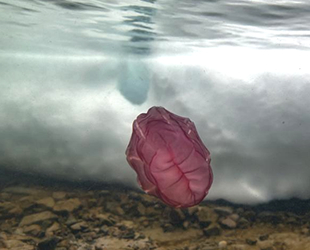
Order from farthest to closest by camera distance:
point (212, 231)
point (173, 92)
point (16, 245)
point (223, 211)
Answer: point (173, 92) < point (223, 211) < point (212, 231) < point (16, 245)

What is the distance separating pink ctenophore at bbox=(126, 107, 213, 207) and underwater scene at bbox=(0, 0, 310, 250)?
0.47 ft

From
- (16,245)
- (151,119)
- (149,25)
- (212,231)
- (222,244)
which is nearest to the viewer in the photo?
(151,119)

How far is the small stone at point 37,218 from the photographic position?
429cm

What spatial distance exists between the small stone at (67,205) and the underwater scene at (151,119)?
27mm

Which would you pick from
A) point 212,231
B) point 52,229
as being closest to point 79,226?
point 52,229

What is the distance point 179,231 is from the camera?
174 inches

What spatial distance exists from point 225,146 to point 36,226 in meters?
3.18

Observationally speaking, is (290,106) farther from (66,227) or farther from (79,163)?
(66,227)

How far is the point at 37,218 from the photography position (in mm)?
4367

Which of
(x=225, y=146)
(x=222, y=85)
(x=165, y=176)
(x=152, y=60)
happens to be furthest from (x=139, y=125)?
(x=152, y=60)

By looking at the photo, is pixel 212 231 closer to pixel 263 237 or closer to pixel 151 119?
pixel 263 237

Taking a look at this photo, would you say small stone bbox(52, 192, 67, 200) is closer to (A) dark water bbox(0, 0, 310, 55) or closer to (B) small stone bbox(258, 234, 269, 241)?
(B) small stone bbox(258, 234, 269, 241)

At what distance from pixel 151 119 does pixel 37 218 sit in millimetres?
2259

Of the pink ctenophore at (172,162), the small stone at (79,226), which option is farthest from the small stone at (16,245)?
the pink ctenophore at (172,162)
